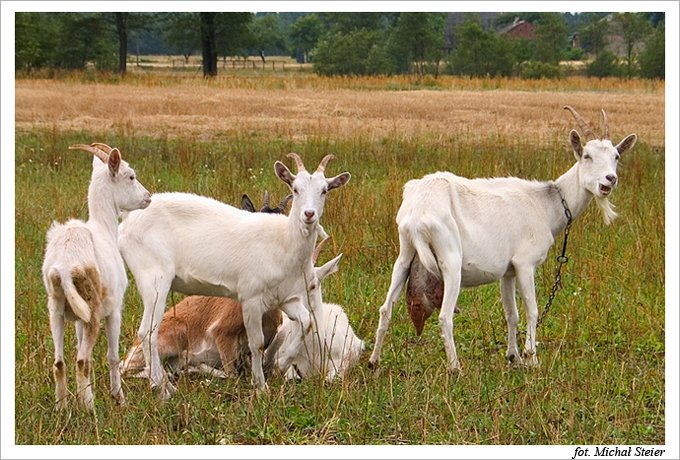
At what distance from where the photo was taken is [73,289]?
5812 millimetres

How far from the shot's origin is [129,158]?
15.9 meters

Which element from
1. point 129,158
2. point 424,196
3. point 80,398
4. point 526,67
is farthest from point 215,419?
point 526,67

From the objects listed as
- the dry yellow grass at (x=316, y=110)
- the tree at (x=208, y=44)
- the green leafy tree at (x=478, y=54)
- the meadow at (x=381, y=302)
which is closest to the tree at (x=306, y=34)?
the tree at (x=208, y=44)

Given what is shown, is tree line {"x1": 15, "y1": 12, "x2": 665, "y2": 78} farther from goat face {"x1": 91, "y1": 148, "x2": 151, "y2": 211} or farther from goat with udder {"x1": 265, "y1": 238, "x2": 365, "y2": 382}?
goat face {"x1": 91, "y1": 148, "x2": 151, "y2": 211}

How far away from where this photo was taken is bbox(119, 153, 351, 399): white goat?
695cm

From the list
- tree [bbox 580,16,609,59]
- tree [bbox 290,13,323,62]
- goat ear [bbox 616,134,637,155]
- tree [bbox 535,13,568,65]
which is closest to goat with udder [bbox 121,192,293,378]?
goat ear [bbox 616,134,637,155]

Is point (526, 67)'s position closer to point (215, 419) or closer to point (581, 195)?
point (581, 195)

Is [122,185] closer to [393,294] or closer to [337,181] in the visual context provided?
[337,181]

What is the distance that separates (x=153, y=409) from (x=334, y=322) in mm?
1809

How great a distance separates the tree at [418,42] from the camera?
33.3 m

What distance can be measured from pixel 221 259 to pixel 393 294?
1.36 m

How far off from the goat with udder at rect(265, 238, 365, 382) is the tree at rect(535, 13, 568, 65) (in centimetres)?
3396

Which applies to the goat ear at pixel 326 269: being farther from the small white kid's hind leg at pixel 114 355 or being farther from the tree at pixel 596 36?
the tree at pixel 596 36

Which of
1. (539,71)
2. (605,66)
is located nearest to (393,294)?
(605,66)
